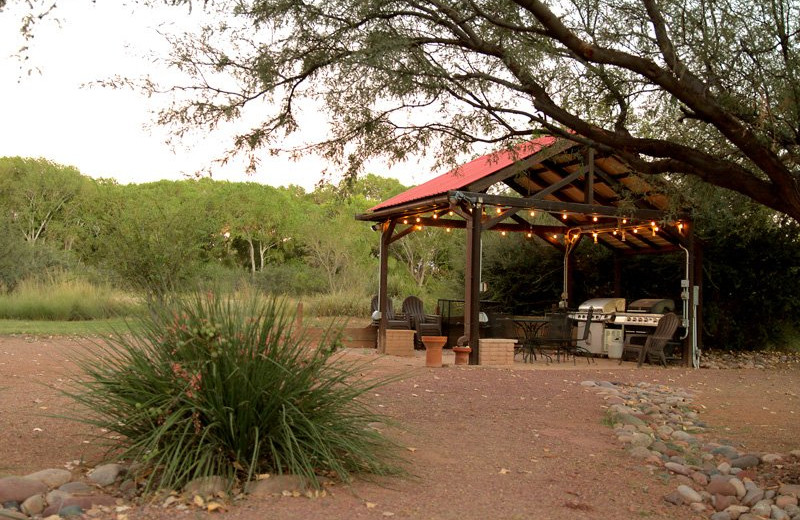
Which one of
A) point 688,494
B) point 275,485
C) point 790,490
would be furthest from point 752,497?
point 275,485

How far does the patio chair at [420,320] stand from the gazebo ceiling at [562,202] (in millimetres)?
1498

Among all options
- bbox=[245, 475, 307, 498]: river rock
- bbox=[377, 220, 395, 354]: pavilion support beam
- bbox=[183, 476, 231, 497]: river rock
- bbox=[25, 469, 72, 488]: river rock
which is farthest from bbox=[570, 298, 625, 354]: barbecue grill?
bbox=[25, 469, 72, 488]: river rock

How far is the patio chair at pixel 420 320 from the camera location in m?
14.6

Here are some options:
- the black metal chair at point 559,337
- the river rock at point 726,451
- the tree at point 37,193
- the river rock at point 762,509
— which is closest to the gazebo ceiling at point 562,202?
the black metal chair at point 559,337

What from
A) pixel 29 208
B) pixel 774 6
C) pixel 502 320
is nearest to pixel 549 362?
pixel 502 320

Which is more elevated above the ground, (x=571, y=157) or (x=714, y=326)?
(x=571, y=157)

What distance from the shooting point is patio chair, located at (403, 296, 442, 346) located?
1455cm

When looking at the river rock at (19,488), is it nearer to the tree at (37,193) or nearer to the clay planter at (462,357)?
the clay planter at (462,357)

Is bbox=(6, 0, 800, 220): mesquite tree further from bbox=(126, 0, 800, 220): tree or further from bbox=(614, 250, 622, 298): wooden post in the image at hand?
bbox=(614, 250, 622, 298): wooden post

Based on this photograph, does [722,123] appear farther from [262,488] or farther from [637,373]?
[637,373]

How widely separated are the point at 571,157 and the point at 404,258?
2376 cm

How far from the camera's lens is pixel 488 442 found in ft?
19.6

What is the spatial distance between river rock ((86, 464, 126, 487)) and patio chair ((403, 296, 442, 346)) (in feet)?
33.6

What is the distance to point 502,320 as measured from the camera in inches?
549
